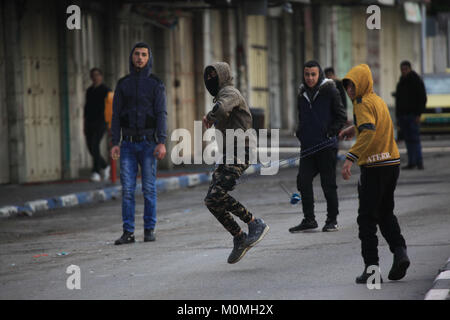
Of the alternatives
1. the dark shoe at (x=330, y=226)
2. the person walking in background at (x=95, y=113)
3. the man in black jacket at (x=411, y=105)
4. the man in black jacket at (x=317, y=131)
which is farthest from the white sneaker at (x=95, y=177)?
the dark shoe at (x=330, y=226)

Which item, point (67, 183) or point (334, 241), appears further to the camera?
point (67, 183)

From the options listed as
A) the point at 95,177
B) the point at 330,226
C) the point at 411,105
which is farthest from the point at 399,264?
the point at 411,105

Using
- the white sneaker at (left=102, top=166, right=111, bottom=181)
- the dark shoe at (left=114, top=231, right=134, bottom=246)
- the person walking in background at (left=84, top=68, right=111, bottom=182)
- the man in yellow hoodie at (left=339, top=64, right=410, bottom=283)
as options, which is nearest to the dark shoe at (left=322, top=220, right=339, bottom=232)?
the dark shoe at (left=114, top=231, right=134, bottom=246)

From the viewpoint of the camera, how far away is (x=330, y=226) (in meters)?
11.2

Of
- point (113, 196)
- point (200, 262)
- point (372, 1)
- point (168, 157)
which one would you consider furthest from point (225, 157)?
point (372, 1)

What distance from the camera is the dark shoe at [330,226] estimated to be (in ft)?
36.7

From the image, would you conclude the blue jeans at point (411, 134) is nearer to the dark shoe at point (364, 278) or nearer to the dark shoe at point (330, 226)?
the dark shoe at point (330, 226)

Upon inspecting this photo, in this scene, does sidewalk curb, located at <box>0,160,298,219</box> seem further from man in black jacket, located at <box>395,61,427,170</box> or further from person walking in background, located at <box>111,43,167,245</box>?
man in black jacket, located at <box>395,61,427,170</box>

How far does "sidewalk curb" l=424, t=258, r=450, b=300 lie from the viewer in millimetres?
7029

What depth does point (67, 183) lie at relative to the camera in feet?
60.8

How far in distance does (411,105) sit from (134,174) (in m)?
9.10

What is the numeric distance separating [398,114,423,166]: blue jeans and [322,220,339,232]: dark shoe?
804cm

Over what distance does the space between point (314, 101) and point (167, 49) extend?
1151 centimetres

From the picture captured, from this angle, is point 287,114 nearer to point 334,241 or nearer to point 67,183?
point 67,183
